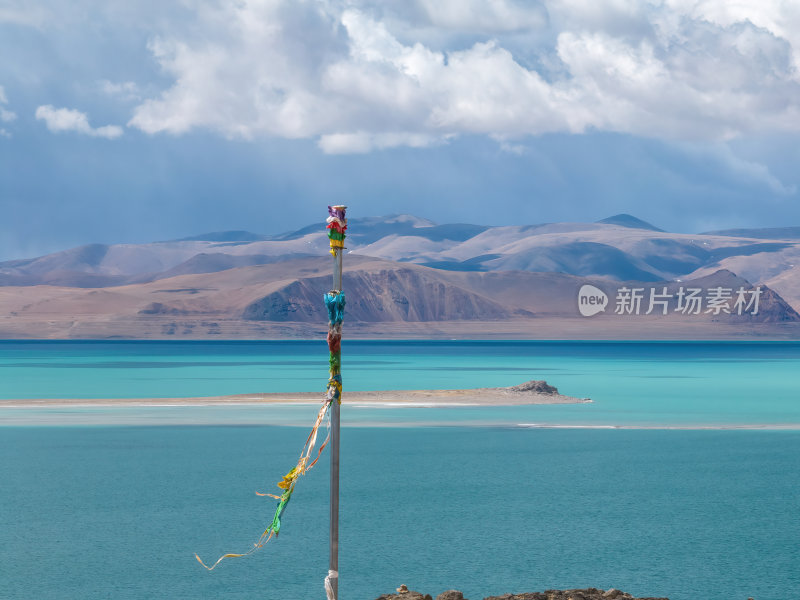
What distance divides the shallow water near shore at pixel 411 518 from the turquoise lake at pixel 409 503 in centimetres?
6

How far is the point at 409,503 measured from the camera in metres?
23.5

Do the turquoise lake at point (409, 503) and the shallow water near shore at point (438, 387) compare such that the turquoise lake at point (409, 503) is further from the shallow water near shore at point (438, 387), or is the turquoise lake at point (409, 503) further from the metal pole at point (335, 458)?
the metal pole at point (335, 458)

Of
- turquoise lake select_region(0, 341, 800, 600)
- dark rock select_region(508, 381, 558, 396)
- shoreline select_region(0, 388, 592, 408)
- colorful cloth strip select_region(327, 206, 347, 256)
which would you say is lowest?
shoreline select_region(0, 388, 592, 408)

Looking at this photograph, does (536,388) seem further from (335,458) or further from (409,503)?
(335,458)

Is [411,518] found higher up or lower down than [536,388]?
lower down

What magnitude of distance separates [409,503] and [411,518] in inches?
66.4

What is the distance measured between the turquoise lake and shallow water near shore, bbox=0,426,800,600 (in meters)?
0.06

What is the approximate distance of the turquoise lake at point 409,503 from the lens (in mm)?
17406

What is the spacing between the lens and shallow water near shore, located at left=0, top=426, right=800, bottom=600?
1723 cm

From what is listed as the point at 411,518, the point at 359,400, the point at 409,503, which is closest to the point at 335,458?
the point at 411,518

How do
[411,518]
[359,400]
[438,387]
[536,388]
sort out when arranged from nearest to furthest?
1. [411,518]
2. [359,400]
3. [536,388]
4. [438,387]

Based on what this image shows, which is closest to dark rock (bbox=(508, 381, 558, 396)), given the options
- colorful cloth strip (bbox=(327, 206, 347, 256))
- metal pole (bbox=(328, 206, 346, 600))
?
metal pole (bbox=(328, 206, 346, 600))

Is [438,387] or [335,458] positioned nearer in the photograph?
[335,458]

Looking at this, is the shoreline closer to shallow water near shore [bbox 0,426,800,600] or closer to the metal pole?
shallow water near shore [bbox 0,426,800,600]
